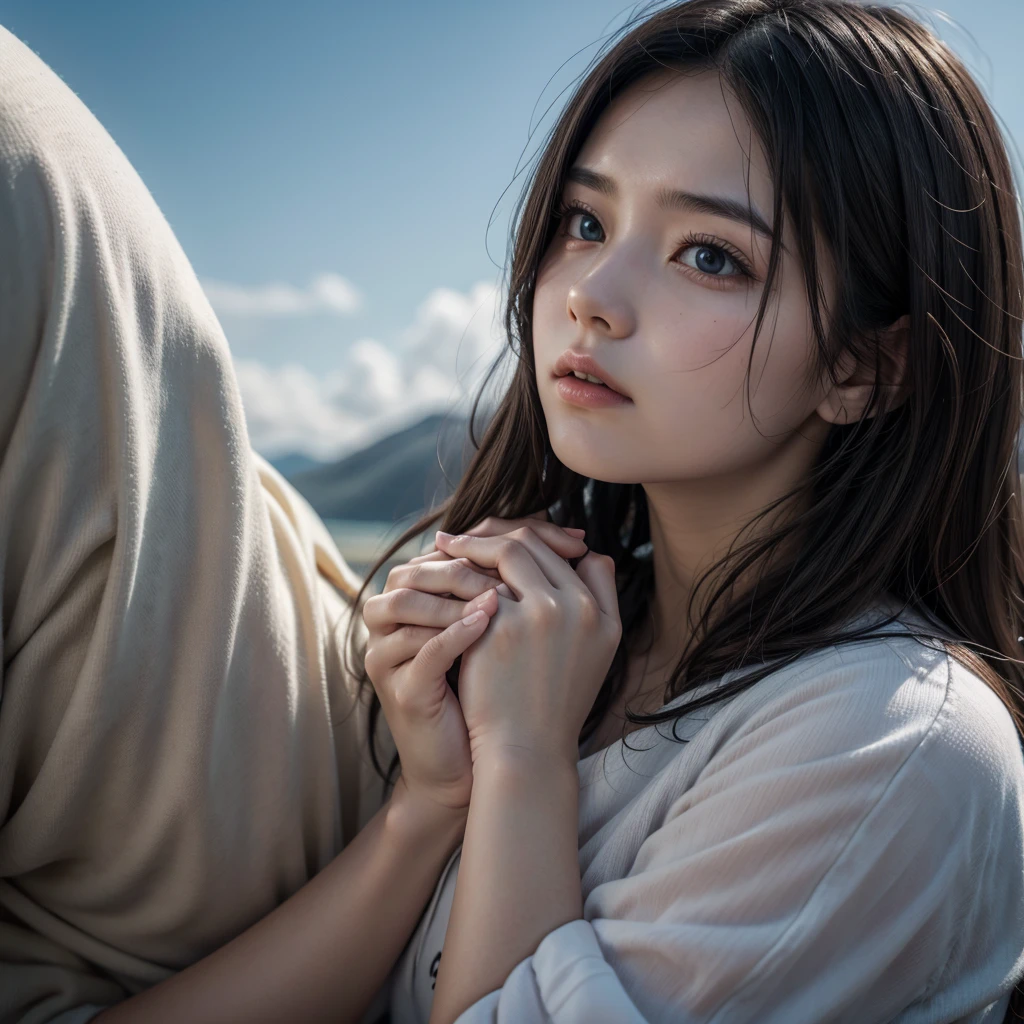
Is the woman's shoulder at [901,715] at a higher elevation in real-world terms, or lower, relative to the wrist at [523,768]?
higher

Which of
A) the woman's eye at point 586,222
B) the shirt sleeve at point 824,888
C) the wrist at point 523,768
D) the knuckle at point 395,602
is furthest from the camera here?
the woman's eye at point 586,222

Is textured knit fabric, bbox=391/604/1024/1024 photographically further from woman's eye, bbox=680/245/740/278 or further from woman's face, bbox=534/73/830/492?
woman's eye, bbox=680/245/740/278

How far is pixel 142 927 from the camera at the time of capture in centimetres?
96

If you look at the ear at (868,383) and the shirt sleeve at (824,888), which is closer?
the shirt sleeve at (824,888)

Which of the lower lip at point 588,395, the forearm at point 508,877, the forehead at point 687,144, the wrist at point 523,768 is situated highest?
the forehead at point 687,144

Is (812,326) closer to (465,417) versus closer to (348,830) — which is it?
(465,417)

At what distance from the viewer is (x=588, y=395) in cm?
97

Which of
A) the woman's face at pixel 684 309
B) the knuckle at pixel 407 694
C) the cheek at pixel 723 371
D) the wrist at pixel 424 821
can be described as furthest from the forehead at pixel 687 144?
the wrist at pixel 424 821

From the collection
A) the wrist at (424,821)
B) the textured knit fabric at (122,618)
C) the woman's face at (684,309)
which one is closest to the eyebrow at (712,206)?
the woman's face at (684,309)

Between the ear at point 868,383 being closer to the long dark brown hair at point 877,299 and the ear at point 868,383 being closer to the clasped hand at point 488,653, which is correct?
the long dark brown hair at point 877,299

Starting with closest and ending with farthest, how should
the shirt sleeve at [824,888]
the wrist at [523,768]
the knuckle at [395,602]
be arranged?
the shirt sleeve at [824,888], the wrist at [523,768], the knuckle at [395,602]

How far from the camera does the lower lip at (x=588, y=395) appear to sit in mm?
964

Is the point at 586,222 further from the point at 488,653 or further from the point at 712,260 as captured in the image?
the point at 488,653

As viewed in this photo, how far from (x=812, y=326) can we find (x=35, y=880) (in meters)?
0.94
